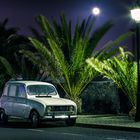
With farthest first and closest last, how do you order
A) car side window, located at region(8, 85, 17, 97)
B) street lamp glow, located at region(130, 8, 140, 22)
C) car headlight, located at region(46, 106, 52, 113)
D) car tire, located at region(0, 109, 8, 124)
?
car tire, located at region(0, 109, 8, 124) → car side window, located at region(8, 85, 17, 97) → street lamp glow, located at region(130, 8, 140, 22) → car headlight, located at region(46, 106, 52, 113)

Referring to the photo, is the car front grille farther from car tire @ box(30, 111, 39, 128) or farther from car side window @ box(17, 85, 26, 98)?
car side window @ box(17, 85, 26, 98)

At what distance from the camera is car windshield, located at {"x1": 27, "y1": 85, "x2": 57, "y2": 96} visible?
74.8 feet

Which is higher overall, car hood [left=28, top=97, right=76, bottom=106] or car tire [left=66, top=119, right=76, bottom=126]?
car hood [left=28, top=97, right=76, bottom=106]

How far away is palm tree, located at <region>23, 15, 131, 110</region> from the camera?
30.0 m

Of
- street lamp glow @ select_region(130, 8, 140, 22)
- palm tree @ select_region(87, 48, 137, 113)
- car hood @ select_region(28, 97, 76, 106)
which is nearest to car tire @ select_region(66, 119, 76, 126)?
car hood @ select_region(28, 97, 76, 106)

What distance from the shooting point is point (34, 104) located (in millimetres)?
21750

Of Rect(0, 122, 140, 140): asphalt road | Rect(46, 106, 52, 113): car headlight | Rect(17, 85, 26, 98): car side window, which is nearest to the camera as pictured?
Rect(0, 122, 140, 140): asphalt road

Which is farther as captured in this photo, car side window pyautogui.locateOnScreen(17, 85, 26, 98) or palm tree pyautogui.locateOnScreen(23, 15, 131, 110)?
palm tree pyautogui.locateOnScreen(23, 15, 131, 110)

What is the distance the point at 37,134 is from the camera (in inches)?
745

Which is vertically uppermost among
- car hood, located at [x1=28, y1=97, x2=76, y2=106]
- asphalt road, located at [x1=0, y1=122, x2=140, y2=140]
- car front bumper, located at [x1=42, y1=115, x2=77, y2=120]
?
car hood, located at [x1=28, y1=97, x2=76, y2=106]

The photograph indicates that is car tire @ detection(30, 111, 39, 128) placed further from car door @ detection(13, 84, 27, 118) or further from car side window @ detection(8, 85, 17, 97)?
car side window @ detection(8, 85, 17, 97)

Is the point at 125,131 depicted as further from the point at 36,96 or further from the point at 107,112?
the point at 107,112

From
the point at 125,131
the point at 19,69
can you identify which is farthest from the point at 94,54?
the point at 125,131

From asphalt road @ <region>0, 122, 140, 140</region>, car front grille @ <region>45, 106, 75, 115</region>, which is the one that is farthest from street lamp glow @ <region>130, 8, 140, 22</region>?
asphalt road @ <region>0, 122, 140, 140</region>
